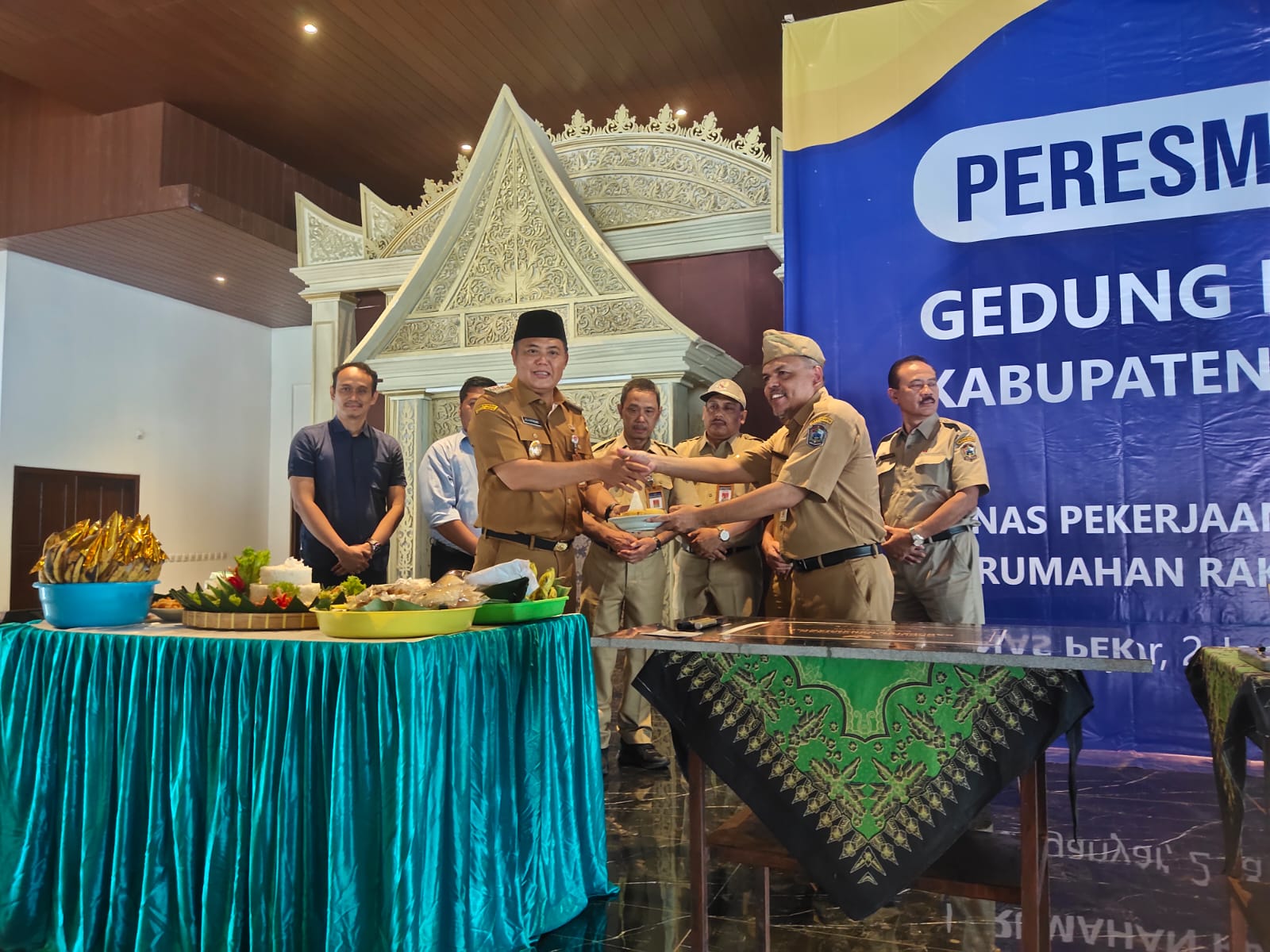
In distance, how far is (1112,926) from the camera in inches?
92.4

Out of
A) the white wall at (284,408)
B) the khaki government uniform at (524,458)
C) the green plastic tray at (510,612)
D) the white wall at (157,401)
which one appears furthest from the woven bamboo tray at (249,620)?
the white wall at (284,408)

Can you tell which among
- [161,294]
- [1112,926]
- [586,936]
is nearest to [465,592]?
[586,936]

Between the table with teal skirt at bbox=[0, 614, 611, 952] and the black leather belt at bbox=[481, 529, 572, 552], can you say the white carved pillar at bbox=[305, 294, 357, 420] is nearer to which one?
the black leather belt at bbox=[481, 529, 572, 552]

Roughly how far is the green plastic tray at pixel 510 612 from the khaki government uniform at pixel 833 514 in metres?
0.95

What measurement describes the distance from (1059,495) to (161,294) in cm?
961

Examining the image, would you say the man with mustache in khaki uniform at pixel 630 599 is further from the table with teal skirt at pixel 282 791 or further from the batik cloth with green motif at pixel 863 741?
the batik cloth with green motif at pixel 863 741

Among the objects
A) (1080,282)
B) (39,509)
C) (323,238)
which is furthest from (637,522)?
(39,509)

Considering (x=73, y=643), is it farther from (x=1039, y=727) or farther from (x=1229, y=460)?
(x=1229, y=460)

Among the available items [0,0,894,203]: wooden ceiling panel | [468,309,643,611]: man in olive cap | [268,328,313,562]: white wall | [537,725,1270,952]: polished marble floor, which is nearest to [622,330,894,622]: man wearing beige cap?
[468,309,643,611]: man in olive cap

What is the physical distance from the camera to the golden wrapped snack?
7.60 feet

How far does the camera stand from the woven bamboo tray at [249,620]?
7.27 feet

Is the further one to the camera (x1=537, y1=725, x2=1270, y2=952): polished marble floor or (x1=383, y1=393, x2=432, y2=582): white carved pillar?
(x1=383, y1=393, x2=432, y2=582): white carved pillar

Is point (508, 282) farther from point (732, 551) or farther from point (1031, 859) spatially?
point (1031, 859)

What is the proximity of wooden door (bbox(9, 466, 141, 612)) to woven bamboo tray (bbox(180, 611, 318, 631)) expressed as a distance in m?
7.41
